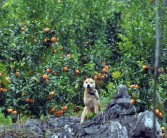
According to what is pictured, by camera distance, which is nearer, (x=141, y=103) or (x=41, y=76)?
(x=141, y=103)

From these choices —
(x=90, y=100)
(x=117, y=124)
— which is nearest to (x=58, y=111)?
(x=90, y=100)

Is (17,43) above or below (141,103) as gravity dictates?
above

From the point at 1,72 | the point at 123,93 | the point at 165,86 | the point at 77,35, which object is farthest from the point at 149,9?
the point at 1,72

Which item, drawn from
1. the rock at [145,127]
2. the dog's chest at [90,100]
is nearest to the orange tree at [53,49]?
the dog's chest at [90,100]

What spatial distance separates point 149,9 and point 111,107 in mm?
8019

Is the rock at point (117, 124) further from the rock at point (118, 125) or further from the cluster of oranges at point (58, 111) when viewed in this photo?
the cluster of oranges at point (58, 111)

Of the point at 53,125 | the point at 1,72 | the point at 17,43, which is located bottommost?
the point at 53,125

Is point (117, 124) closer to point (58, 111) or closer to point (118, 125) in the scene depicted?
point (118, 125)

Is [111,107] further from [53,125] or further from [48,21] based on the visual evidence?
[48,21]

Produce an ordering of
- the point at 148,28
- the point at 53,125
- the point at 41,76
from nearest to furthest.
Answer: the point at 53,125
the point at 148,28
the point at 41,76

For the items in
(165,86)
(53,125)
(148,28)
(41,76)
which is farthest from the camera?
(41,76)

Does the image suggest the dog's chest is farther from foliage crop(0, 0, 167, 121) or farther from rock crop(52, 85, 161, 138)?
rock crop(52, 85, 161, 138)

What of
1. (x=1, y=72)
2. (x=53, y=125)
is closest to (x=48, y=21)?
(x=53, y=125)

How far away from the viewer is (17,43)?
16.6 meters
